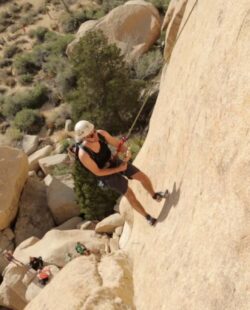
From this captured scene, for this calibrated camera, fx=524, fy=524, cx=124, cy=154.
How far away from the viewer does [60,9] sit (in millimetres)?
34031

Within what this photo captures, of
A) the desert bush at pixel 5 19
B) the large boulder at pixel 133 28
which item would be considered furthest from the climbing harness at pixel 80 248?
the desert bush at pixel 5 19

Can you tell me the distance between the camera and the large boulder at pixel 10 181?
16.7m

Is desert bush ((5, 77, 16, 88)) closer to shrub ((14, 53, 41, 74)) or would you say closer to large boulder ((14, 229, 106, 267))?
shrub ((14, 53, 41, 74))

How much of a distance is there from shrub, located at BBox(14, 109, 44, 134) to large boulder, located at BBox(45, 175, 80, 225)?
7259 mm

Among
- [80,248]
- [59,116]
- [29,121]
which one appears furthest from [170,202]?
[29,121]

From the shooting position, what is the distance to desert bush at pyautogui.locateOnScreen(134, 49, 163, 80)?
870 inches

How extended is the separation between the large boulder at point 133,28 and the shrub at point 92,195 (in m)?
10.6

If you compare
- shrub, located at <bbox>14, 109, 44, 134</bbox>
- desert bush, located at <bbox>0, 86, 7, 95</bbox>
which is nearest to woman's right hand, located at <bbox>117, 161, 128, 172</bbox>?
shrub, located at <bbox>14, 109, 44, 134</bbox>

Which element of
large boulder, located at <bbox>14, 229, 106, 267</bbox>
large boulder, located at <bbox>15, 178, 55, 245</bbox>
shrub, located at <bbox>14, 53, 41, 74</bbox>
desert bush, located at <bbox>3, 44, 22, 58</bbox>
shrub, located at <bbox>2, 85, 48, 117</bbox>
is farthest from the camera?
desert bush, located at <bbox>3, 44, 22, 58</bbox>

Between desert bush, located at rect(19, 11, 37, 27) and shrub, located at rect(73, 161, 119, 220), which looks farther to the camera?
desert bush, located at rect(19, 11, 37, 27)

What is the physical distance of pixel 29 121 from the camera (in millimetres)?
24344

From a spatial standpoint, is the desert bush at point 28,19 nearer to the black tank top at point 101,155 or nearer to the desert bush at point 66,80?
the desert bush at point 66,80

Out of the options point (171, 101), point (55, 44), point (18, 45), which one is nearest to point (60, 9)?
point (18, 45)

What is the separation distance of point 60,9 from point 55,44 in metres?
6.18
